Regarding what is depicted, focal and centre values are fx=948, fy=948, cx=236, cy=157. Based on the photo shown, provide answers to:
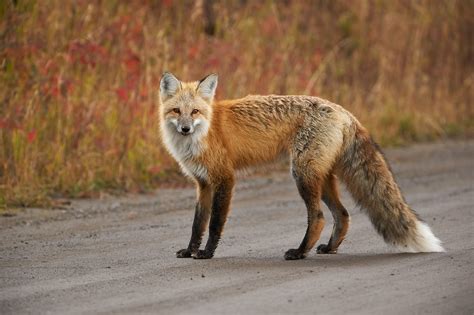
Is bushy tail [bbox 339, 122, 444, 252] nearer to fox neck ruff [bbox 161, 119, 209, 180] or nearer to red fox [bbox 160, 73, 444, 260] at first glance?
red fox [bbox 160, 73, 444, 260]


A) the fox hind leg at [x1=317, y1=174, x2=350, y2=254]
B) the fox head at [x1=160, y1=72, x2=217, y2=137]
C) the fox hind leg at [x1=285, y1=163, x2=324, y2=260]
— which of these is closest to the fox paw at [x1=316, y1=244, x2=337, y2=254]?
the fox hind leg at [x1=317, y1=174, x2=350, y2=254]

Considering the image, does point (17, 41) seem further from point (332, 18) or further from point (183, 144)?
point (332, 18)

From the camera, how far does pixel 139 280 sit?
691 centimetres

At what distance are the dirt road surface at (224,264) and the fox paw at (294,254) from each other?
90 mm

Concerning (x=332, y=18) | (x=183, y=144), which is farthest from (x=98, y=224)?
(x=332, y=18)

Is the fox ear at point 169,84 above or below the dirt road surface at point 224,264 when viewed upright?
above

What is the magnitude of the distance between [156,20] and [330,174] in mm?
7812

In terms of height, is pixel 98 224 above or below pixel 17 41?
below

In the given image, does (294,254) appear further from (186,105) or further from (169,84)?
(169,84)

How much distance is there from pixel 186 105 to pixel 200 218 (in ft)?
3.22

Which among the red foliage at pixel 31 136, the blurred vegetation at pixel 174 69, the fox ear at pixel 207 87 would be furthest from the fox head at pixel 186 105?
the red foliage at pixel 31 136

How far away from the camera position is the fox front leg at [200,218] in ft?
26.4

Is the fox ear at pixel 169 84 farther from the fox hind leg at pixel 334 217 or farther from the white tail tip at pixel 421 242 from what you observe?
the white tail tip at pixel 421 242

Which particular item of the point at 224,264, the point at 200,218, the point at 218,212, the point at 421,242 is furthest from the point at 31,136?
the point at 421,242
